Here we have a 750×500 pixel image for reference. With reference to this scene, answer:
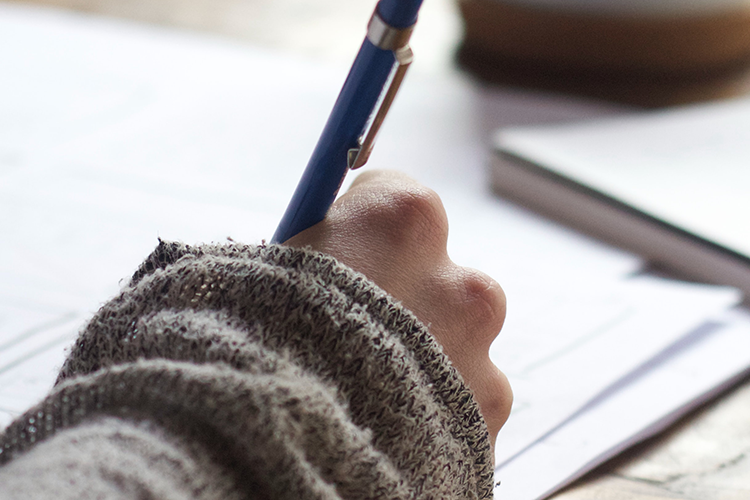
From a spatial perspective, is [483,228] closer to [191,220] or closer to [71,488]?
[191,220]

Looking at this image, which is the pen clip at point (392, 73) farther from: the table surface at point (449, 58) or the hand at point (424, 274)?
the table surface at point (449, 58)

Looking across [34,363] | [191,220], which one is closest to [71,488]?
[34,363]

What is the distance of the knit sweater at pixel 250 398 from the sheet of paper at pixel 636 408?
6cm

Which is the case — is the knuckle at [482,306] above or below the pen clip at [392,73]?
below

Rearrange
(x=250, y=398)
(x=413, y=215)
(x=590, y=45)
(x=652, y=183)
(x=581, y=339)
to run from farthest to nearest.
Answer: (x=590, y=45)
(x=652, y=183)
(x=581, y=339)
(x=413, y=215)
(x=250, y=398)

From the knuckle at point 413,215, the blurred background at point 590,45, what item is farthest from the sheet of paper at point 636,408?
the blurred background at point 590,45

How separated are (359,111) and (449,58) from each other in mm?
638

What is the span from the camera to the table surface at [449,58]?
1.03ft

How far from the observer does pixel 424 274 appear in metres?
0.29

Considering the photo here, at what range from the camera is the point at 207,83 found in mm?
770

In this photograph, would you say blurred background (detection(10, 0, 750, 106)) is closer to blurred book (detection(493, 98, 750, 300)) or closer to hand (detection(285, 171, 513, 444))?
blurred book (detection(493, 98, 750, 300))

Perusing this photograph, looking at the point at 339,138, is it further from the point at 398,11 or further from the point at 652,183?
the point at 652,183

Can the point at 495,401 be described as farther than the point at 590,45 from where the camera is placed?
No

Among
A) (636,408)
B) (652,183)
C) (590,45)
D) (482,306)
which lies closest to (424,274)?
(482,306)
